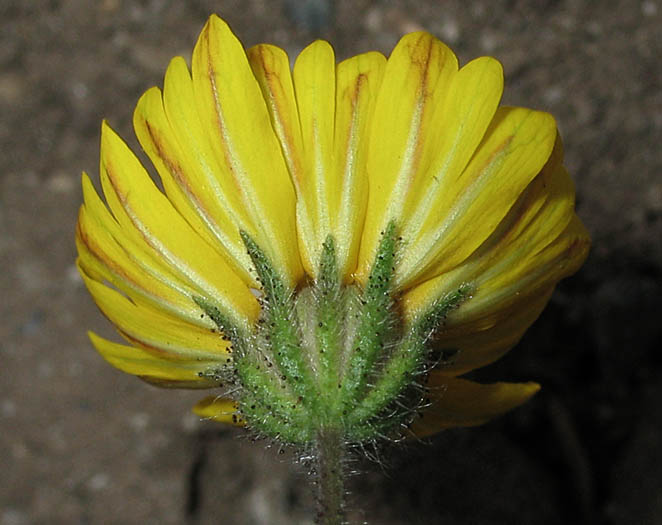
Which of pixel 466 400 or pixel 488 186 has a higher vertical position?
pixel 488 186

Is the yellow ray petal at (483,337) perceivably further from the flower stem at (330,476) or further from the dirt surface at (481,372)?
the dirt surface at (481,372)

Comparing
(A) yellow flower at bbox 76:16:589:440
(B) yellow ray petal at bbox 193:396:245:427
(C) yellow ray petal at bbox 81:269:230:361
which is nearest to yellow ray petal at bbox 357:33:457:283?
(A) yellow flower at bbox 76:16:589:440

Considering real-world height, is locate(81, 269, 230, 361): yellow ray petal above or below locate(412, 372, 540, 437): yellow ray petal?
above

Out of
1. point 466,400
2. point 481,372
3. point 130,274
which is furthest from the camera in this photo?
point 481,372

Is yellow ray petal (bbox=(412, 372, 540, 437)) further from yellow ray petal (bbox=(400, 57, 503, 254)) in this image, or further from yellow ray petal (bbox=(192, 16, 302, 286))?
yellow ray petal (bbox=(192, 16, 302, 286))

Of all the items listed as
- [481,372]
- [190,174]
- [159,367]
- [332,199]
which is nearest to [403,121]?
[332,199]

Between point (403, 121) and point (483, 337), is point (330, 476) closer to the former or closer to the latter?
point (483, 337)

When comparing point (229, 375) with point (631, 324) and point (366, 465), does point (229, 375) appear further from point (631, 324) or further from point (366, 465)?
point (631, 324)
